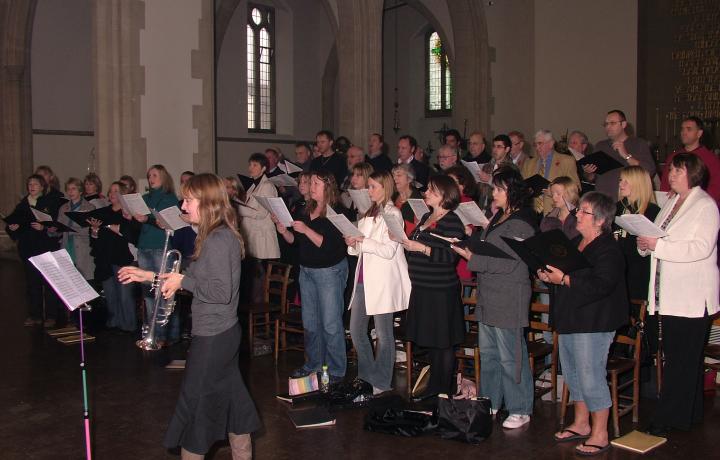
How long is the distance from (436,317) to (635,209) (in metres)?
1.56

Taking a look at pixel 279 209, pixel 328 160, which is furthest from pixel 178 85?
pixel 279 209

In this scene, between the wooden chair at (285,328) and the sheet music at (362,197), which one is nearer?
the sheet music at (362,197)

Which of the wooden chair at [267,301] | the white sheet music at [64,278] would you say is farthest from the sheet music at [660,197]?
the white sheet music at [64,278]

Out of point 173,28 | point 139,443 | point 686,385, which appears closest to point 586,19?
point 173,28

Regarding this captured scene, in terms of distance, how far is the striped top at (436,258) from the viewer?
5.18 meters

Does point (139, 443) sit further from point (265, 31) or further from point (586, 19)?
point (265, 31)

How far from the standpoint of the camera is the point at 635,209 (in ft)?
17.1

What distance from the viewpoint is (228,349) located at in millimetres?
3789

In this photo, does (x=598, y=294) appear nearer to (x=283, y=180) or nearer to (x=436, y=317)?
(x=436, y=317)

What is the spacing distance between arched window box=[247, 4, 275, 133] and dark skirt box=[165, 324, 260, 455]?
17.4 m

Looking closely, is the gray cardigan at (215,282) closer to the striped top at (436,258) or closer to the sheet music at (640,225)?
the striped top at (436,258)

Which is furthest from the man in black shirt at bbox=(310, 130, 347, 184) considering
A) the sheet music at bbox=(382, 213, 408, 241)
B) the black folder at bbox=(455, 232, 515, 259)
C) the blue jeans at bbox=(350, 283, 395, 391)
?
the black folder at bbox=(455, 232, 515, 259)

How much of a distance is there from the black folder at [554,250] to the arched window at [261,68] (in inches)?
671

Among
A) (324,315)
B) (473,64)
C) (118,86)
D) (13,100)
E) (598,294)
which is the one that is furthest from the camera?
(13,100)
